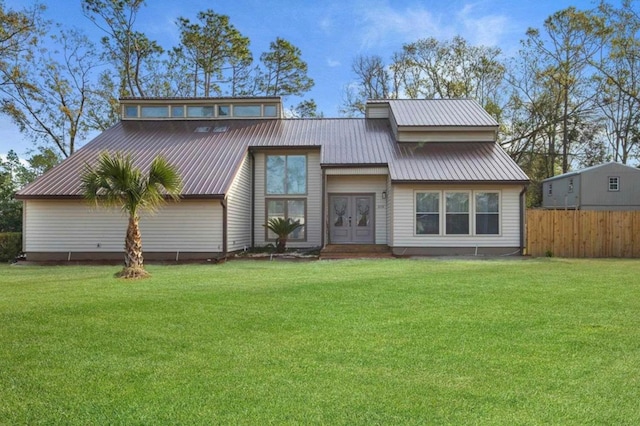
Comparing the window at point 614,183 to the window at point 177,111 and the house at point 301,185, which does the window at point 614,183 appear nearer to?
the house at point 301,185

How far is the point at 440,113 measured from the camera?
21672 mm

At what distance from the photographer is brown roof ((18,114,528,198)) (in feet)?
54.5

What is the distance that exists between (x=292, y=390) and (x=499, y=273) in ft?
28.2

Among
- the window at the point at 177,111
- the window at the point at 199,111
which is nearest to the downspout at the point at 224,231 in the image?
the window at the point at 199,111

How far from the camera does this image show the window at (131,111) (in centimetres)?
2353

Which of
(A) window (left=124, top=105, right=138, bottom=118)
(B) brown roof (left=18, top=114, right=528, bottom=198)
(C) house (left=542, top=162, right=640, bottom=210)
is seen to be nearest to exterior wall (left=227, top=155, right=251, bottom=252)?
(B) brown roof (left=18, top=114, right=528, bottom=198)

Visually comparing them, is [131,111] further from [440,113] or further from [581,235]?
[581,235]

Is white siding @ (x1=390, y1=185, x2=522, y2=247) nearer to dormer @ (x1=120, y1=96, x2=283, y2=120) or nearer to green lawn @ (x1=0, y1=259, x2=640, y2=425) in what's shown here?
green lawn @ (x1=0, y1=259, x2=640, y2=425)

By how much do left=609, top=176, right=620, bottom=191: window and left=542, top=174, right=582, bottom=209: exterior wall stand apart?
1897mm

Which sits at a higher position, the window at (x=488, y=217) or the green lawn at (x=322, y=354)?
the window at (x=488, y=217)

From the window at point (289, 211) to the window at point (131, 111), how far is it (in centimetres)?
947

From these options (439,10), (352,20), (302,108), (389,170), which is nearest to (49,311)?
(389,170)

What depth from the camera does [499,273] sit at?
36.6 ft

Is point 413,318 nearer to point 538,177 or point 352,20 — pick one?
point 352,20
